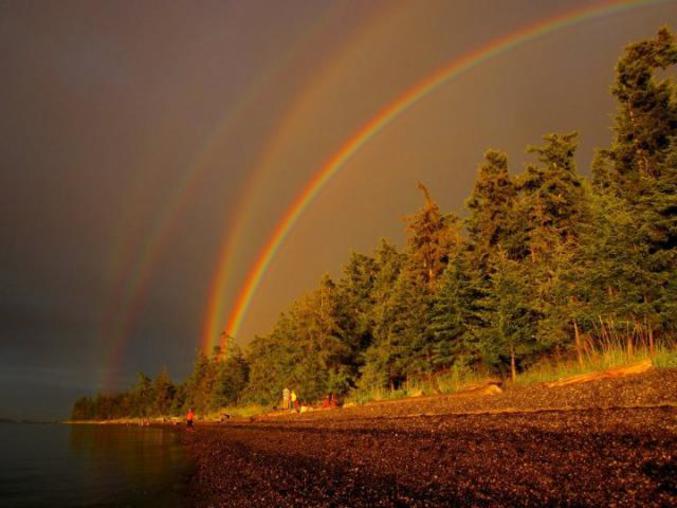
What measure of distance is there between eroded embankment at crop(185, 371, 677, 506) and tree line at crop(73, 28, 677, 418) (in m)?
8.97

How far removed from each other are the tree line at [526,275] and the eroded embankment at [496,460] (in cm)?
897

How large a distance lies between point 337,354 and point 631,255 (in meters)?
35.9

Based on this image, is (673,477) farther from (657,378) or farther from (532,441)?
(657,378)

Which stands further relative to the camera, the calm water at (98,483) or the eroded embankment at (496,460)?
the calm water at (98,483)

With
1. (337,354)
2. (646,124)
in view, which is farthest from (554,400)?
(337,354)

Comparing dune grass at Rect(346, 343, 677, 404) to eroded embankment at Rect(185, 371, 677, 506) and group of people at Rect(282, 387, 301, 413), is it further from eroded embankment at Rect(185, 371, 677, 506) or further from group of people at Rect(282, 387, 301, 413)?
group of people at Rect(282, 387, 301, 413)

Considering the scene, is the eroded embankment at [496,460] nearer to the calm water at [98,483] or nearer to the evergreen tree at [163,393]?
the calm water at [98,483]

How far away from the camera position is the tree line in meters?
25.7

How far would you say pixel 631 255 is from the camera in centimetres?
2514

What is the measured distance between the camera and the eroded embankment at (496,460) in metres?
9.17

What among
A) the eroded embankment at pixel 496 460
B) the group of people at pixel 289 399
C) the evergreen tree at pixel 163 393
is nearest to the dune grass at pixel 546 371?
the eroded embankment at pixel 496 460

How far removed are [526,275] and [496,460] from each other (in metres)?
26.7

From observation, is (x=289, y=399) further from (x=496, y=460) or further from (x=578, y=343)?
→ (x=496, y=460)

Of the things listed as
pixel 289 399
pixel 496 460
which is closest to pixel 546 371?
pixel 496 460
